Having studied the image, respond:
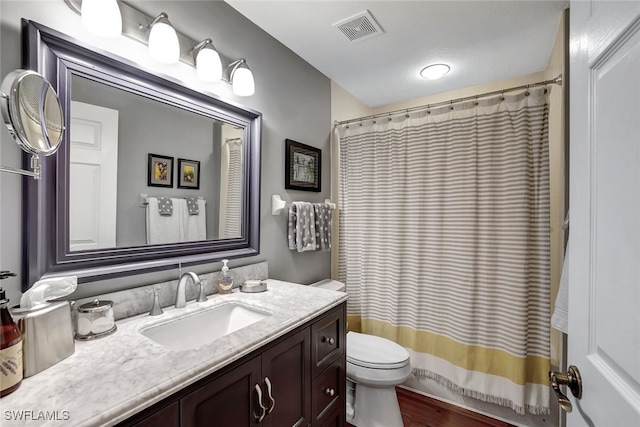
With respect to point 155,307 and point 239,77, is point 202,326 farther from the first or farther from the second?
point 239,77

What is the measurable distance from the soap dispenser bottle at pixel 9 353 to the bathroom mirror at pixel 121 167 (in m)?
0.29

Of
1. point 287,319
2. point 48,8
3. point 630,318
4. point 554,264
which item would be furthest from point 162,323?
point 554,264

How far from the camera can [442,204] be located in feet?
6.42

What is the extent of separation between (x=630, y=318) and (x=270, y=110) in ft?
5.75

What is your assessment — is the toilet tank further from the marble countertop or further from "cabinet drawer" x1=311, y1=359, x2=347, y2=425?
the marble countertop

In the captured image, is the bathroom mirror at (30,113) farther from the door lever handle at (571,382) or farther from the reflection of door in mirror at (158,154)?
the door lever handle at (571,382)

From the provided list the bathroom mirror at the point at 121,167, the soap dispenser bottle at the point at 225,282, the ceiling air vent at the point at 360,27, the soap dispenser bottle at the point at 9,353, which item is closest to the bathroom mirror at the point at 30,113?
the bathroom mirror at the point at 121,167

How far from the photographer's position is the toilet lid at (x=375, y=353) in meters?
1.59

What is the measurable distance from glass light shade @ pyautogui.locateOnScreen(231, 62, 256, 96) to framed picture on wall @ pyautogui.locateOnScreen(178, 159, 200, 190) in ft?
1.48

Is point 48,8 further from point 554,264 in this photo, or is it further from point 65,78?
point 554,264

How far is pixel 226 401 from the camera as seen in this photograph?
0.80 m

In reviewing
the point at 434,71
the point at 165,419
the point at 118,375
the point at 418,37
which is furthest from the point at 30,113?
the point at 434,71

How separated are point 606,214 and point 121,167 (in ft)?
4.72

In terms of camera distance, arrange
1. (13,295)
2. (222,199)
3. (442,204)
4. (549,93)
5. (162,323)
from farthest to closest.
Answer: (442,204)
(549,93)
(222,199)
(162,323)
(13,295)
